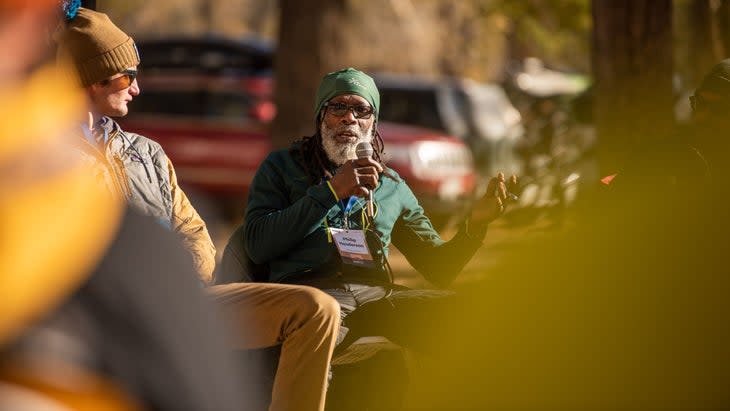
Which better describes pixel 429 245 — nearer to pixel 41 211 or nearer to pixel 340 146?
pixel 340 146

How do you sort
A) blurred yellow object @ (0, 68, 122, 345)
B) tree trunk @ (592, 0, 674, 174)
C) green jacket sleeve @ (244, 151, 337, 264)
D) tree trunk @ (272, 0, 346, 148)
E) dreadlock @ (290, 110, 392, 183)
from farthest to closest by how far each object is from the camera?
tree trunk @ (272, 0, 346, 148) < tree trunk @ (592, 0, 674, 174) < dreadlock @ (290, 110, 392, 183) < green jacket sleeve @ (244, 151, 337, 264) < blurred yellow object @ (0, 68, 122, 345)

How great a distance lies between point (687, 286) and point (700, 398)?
20cm

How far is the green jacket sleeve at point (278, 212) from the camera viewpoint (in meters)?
4.05

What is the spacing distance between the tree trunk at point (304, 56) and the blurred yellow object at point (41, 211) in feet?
36.0

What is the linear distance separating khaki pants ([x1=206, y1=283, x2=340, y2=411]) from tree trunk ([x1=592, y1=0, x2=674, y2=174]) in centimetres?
536

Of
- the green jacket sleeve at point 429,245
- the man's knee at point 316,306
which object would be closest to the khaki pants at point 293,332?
the man's knee at point 316,306

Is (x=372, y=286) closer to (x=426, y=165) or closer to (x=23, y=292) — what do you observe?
(x=23, y=292)

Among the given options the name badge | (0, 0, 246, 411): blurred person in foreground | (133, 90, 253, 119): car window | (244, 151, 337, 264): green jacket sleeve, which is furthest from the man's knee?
(133, 90, 253, 119): car window

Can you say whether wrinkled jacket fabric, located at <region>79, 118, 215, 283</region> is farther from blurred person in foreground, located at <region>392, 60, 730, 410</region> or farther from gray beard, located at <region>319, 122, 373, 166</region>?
blurred person in foreground, located at <region>392, 60, 730, 410</region>

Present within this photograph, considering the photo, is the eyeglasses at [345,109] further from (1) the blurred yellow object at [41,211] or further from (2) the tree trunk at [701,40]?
(2) the tree trunk at [701,40]

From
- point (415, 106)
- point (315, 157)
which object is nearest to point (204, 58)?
point (415, 106)

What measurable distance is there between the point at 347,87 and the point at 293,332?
3.53 ft

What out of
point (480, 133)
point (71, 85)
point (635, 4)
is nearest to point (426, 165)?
point (480, 133)

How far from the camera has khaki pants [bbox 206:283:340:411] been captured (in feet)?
11.9
